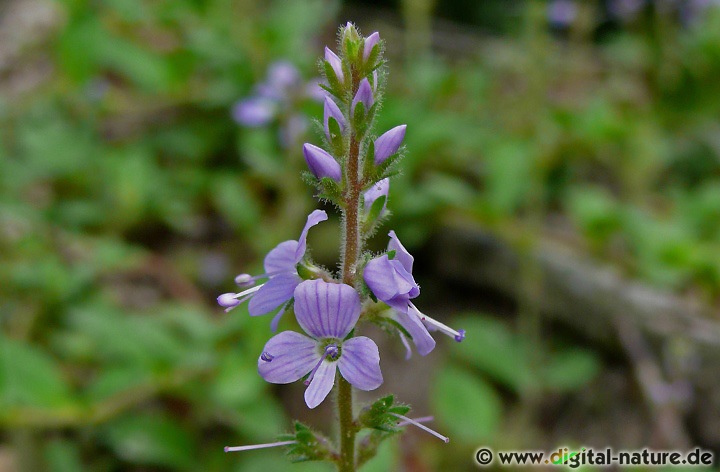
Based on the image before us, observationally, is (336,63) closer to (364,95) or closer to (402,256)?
(364,95)

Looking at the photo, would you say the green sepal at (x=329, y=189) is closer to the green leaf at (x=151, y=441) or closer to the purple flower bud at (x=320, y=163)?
the purple flower bud at (x=320, y=163)

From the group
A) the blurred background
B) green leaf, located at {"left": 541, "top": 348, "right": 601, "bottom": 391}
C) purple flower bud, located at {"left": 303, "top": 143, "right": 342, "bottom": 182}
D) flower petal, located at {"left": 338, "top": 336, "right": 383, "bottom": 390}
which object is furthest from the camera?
green leaf, located at {"left": 541, "top": 348, "right": 601, "bottom": 391}

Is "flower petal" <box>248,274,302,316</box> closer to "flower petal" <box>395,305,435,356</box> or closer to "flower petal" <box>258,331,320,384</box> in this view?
"flower petal" <box>258,331,320,384</box>

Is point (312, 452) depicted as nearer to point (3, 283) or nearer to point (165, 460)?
point (165, 460)

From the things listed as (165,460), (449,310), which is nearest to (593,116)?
(449,310)

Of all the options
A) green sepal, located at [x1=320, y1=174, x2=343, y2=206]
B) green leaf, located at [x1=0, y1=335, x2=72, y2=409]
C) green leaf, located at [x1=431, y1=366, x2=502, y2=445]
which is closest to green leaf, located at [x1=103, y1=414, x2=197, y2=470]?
green leaf, located at [x1=0, y1=335, x2=72, y2=409]

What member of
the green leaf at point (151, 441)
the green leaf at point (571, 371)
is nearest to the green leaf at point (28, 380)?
the green leaf at point (151, 441)
